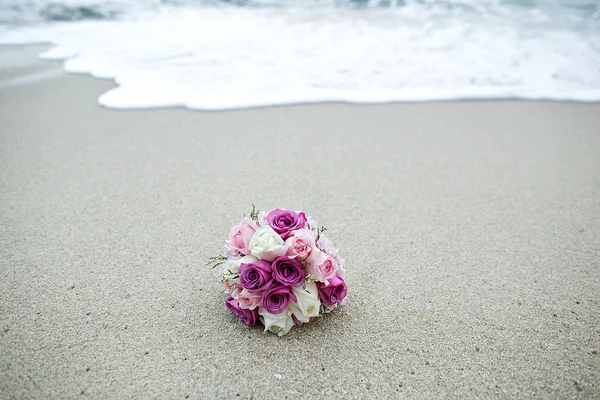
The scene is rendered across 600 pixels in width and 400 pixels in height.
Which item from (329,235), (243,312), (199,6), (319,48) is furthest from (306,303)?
(199,6)

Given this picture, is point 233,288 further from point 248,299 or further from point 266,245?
point 266,245

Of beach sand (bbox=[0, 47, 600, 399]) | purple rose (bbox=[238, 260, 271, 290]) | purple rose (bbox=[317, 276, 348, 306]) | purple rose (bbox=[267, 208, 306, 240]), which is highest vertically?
purple rose (bbox=[267, 208, 306, 240])

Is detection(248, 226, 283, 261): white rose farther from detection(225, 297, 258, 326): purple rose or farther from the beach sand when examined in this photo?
the beach sand

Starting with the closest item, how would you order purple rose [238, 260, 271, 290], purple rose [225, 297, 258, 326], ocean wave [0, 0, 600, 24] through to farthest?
purple rose [238, 260, 271, 290], purple rose [225, 297, 258, 326], ocean wave [0, 0, 600, 24]

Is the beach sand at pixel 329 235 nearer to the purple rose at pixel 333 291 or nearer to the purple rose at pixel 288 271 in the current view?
the purple rose at pixel 333 291

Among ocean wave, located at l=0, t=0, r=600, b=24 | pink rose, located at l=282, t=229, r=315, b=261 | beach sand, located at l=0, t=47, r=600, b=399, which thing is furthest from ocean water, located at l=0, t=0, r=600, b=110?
pink rose, located at l=282, t=229, r=315, b=261
